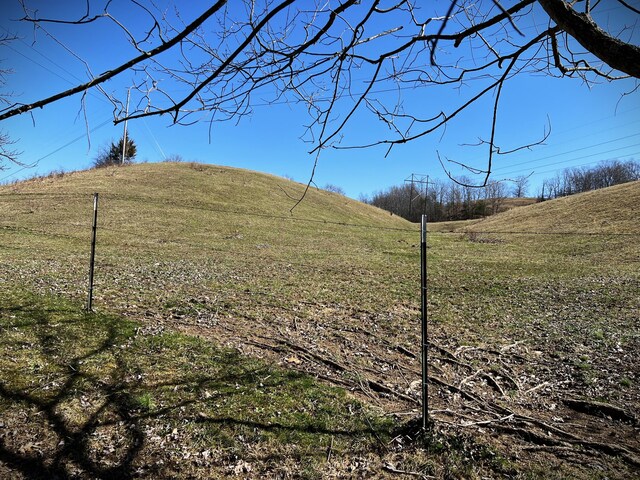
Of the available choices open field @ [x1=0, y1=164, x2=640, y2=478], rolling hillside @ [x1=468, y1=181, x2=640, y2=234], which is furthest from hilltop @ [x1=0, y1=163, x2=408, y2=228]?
open field @ [x1=0, y1=164, x2=640, y2=478]

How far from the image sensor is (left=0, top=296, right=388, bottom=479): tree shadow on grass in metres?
2.73

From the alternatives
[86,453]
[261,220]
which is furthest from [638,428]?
[261,220]

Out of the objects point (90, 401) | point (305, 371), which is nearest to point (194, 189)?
point (305, 371)

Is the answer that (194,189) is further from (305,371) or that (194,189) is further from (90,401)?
(90,401)

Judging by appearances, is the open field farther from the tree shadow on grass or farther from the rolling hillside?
the rolling hillside

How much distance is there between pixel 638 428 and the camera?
3.61m

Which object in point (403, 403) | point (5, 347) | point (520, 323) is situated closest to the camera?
point (403, 403)

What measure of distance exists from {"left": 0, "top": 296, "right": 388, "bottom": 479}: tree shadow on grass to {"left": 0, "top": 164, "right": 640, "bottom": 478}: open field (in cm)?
2

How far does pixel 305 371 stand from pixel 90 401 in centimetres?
226

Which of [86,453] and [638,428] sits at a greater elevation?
[86,453]

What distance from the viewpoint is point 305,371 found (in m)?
4.64

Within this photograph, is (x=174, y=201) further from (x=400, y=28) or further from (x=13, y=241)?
(x=400, y=28)

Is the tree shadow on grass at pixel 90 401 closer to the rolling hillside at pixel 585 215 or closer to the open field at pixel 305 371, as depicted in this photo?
the open field at pixel 305 371

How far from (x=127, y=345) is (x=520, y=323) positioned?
23.3ft
